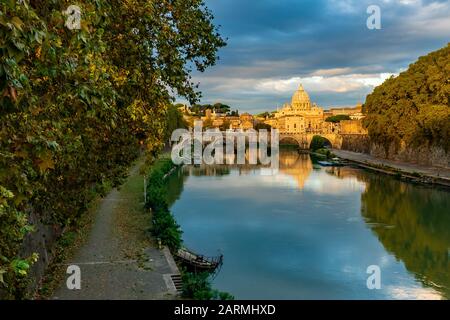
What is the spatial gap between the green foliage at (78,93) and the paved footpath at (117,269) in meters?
2.17

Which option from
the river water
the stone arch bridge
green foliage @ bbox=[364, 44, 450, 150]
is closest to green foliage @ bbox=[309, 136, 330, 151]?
the stone arch bridge

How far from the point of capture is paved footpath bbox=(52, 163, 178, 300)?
12.3 m

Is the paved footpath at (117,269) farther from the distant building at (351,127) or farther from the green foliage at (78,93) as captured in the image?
the distant building at (351,127)

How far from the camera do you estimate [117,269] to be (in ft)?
47.1

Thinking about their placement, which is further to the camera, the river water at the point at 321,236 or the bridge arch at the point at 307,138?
the bridge arch at the point at 307,138

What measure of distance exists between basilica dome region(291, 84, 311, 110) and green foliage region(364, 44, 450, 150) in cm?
12592

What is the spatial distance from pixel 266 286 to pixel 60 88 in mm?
12076

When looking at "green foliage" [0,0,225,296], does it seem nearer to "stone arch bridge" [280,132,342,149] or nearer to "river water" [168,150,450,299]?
"river water" [168,150,450,299]

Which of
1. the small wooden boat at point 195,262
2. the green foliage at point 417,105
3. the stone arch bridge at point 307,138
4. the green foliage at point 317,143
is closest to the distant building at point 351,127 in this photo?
the stone arch bridge at point 307,138

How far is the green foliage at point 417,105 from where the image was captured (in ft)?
138

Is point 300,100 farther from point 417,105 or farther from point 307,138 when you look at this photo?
point 417,105

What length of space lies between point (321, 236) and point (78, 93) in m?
19.8

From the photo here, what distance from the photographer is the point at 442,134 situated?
1631 inches

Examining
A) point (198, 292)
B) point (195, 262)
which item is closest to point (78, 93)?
point (198, 292)
